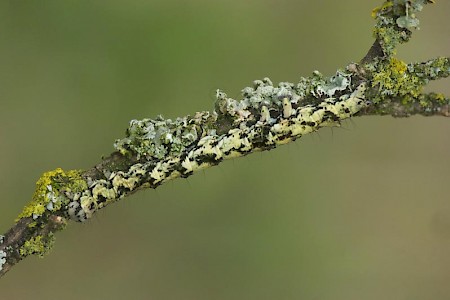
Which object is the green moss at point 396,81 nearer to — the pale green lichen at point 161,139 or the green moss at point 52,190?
the pale green lichen at point 161,139

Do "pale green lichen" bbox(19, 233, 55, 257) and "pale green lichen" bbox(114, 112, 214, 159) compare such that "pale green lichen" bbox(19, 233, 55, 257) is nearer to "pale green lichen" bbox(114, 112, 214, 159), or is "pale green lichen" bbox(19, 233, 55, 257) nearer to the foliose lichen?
Answer: "pale green lichen" bbox(114, 112, 214, 159)

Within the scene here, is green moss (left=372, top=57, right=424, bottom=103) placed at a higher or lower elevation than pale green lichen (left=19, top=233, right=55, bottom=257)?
higher

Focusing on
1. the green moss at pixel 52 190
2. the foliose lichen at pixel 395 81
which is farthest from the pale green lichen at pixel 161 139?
the foliose lichen at pixel 395 81

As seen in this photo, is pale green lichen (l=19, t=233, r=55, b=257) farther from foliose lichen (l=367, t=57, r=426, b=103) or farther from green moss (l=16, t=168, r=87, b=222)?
foliose lichen (l=367, t=57, r=426, b=103)

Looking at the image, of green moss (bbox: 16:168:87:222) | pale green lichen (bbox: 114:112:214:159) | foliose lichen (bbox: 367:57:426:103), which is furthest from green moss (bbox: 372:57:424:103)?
green moss (bbox: 16:168:87:222)

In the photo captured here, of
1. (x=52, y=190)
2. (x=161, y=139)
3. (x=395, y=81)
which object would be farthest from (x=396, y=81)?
(x=52, y=190)

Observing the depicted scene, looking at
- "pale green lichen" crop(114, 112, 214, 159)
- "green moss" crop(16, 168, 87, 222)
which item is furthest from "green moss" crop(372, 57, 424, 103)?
"green moss" crop(16, 168, 87, 222)

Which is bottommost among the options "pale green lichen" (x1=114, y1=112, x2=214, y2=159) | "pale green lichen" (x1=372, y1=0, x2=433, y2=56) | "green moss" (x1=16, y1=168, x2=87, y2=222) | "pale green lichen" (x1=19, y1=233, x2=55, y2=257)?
"pale green lichen" (x1=19, y1=233, x2=55, y2=257)

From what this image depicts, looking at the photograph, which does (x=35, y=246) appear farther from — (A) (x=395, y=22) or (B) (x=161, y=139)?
(A) (x=395, y=22)
